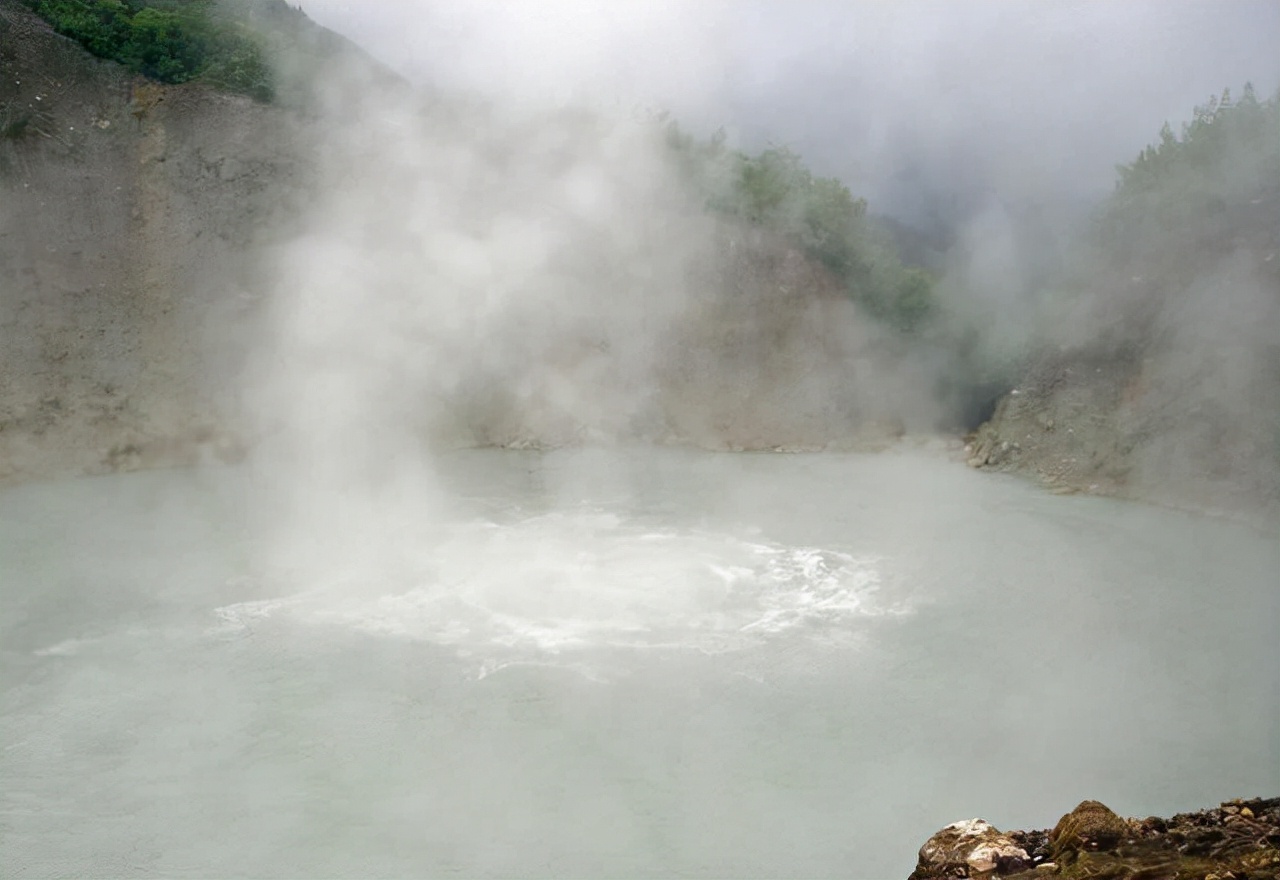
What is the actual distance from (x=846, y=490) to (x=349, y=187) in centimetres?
900

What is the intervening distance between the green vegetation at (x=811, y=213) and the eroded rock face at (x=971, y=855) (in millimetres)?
12729

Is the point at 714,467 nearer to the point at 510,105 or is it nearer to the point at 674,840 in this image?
the point at 510,105

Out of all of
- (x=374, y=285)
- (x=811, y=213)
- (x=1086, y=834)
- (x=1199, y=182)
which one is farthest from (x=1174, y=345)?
(x=1086, y=834)

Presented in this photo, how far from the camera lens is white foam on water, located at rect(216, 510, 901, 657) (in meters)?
9.30

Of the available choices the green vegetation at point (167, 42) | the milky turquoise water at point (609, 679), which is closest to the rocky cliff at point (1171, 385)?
the milky turquoise water at point (609, 679)

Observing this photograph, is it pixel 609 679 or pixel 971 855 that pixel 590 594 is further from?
pixel 971 855

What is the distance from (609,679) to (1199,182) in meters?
11.7

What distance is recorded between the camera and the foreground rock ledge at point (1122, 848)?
153 inches

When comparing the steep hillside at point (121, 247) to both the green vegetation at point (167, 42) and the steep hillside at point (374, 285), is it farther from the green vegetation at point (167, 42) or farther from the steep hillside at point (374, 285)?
the green vegetation at point (167, 42)

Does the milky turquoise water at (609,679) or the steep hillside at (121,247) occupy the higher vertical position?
the steep hillside at (121,247)

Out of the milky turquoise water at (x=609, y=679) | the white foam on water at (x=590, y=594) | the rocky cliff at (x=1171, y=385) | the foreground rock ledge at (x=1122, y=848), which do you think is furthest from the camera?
the rocky cliff at (x=1171, y=385)

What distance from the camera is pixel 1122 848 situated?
422cm

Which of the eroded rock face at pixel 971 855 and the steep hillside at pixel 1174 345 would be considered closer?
the eroded rock face at pixel 971 855

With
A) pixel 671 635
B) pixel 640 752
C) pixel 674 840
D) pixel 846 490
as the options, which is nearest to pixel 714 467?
pixel 846 490
